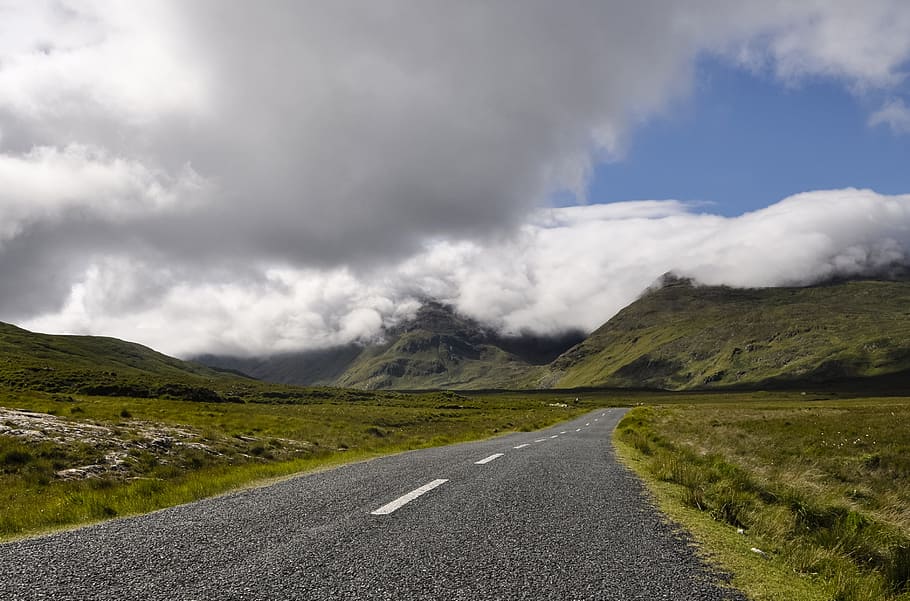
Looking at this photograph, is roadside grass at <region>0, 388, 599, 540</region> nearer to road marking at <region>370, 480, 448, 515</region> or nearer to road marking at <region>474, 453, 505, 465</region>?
road marking at <region>370, 480, 448, 515</region>

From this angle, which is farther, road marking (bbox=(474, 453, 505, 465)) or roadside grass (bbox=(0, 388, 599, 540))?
road marking (bbox=(474, 453, 505, 465))

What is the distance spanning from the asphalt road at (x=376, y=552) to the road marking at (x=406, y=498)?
0.14 ft

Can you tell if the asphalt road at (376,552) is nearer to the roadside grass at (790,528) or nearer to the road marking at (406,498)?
the road marking at (406,498)

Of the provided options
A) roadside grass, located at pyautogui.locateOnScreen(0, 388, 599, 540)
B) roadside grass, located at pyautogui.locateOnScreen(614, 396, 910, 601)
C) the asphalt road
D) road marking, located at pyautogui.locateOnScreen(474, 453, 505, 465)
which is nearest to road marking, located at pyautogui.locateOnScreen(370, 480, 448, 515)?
the asphalt road

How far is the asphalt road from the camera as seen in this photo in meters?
5.06

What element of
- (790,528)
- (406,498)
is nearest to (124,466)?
(406,498)

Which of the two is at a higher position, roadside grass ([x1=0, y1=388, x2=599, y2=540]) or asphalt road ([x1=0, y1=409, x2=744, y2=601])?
asphalt road ([x1=0, y1=409, x2=744, y2=601])

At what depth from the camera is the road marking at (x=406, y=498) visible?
326 inches

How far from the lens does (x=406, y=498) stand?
938 cm

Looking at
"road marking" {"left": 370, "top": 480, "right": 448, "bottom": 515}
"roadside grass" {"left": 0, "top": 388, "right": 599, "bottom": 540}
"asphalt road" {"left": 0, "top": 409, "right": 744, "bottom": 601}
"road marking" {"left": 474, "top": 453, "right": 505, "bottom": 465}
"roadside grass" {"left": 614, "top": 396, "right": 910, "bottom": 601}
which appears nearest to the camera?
"asphalt road" {"left": 0, "top": 409, "right": 744, "bottom": 601}

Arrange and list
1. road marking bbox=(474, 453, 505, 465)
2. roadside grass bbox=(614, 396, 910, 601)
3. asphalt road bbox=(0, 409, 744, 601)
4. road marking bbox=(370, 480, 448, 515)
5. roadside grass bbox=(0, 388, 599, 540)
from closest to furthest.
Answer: asphalt road bbox=(0, 409, 744, 601), roadside grass bbox=(614, 396, 910, 601), road marking bbox=(370, 480, 448, 515), roadside grass bbox=(0, 388, 599, 540), road marking bbox=(474, 453, 505, 465)

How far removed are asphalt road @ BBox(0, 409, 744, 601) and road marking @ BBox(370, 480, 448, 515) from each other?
4cm

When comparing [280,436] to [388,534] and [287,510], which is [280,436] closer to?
[287,510]

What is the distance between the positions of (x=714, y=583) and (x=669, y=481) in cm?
820
